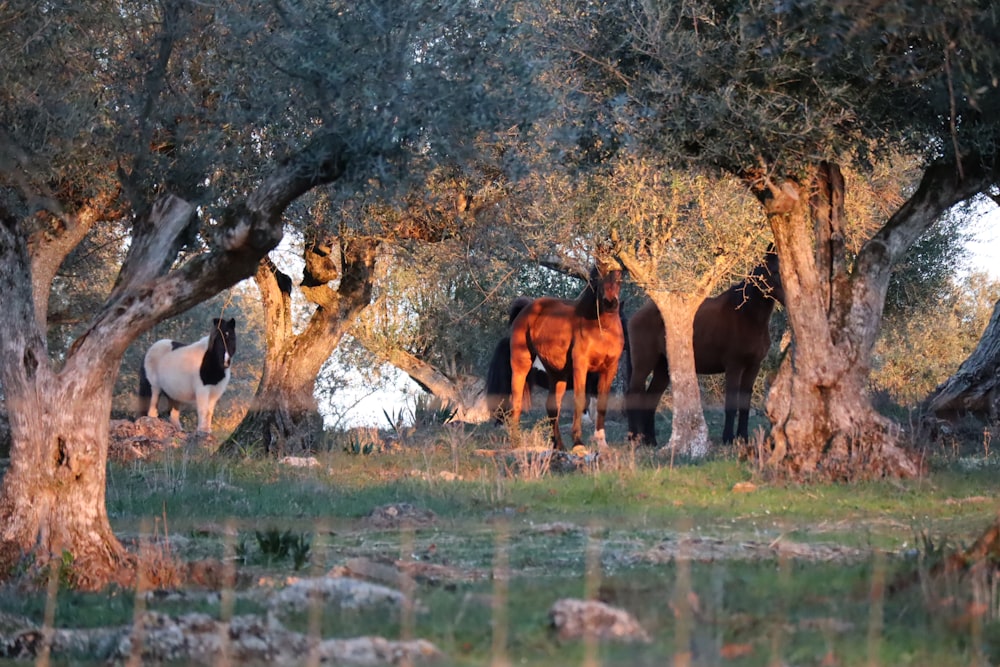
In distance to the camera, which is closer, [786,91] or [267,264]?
[786,91]

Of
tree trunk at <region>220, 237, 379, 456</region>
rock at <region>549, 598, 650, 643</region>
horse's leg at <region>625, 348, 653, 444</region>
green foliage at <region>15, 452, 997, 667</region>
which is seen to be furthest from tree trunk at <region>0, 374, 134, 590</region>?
horse's leg at <region>625, 348, 653, 444</region>

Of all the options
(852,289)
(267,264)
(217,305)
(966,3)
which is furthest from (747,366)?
(217,305)

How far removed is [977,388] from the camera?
56.7 feet

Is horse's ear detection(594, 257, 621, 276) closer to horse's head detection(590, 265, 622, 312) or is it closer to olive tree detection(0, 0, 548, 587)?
horse's head detection(590, 265, 622, 312)

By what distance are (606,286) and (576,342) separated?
4.25 feet

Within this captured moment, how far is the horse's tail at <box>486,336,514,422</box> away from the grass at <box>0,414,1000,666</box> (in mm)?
5655

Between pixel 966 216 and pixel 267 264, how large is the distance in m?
14.7

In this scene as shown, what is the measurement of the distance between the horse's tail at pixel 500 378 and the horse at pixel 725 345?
224cm

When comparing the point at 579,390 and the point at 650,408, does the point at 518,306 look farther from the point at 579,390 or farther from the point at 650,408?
the point at 579,390

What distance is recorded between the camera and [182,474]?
41.3 ft

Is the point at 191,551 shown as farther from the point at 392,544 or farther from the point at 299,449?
the point at 299,449

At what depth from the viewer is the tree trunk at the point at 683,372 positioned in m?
16.7

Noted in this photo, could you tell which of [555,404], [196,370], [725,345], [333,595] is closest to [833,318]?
[725,345]

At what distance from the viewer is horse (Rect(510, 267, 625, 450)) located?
16844 millimetres
